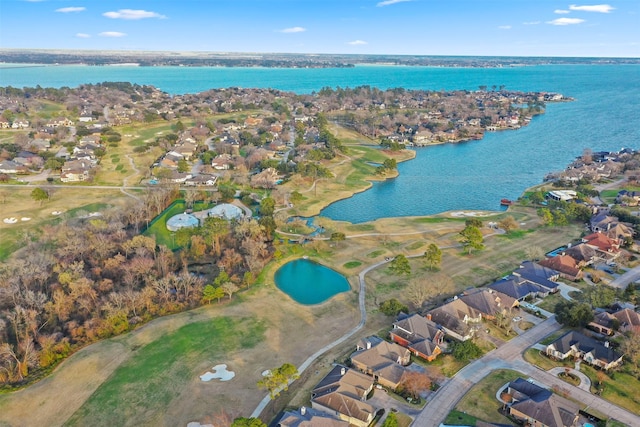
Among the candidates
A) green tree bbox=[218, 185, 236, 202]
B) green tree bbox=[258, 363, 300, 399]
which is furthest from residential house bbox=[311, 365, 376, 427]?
green tree bbox=[218, 185, 236, 202]

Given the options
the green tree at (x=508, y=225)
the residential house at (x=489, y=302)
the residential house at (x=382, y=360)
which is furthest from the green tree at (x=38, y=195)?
the green tree at (x=508, y=225)

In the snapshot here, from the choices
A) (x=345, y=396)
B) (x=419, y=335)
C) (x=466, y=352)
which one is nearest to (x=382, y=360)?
(x=419, y=335)

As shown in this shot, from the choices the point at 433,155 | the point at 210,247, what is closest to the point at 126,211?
the point at 210,247

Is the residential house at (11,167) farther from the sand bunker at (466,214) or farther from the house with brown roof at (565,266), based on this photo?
the house with brown roof at (565,266)

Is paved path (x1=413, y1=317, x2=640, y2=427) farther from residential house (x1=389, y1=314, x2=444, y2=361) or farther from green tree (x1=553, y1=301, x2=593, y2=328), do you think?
residential house (x1=389, y1=314, x2=444, y2=361)

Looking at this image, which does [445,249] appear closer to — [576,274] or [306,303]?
[576,274]

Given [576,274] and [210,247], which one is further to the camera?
[210,247]
